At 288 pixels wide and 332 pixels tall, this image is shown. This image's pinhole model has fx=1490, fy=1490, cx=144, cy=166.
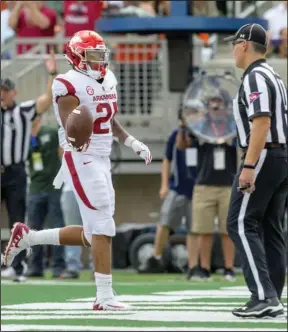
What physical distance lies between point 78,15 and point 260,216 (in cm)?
914

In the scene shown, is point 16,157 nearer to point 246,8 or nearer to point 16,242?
point 246,8

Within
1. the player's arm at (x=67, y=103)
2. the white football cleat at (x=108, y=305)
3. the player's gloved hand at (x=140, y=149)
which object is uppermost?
the player's arm at (x=67, y=103)

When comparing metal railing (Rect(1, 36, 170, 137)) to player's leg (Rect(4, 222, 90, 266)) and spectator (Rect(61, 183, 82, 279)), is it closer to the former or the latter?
spectator (Rect(61, 183, 82, 279))

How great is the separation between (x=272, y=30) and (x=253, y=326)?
9.46 m

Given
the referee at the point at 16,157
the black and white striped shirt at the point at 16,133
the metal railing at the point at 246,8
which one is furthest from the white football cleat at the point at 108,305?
the metal railing at the point at 246,8

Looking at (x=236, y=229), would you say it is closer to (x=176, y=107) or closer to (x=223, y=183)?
(x=223, y=183)

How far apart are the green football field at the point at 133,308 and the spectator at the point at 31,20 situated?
4826 millimetres

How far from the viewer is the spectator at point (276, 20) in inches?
700

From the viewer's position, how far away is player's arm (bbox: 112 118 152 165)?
8.16 metres

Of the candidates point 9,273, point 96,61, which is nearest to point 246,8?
point 9,273

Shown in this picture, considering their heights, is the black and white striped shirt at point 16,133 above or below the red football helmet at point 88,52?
below

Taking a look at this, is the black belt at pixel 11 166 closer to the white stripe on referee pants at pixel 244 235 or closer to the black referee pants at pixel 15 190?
the black referee pants at pixel 15 190

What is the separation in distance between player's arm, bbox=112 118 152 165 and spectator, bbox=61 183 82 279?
21.0ft

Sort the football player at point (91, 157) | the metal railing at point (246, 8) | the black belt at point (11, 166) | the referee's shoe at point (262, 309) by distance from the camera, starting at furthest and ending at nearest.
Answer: the metal railing at point (246, 8), the black belt at point (11, 166), the referee's shoe at point (262, 309), the football player at point (91, 157)
